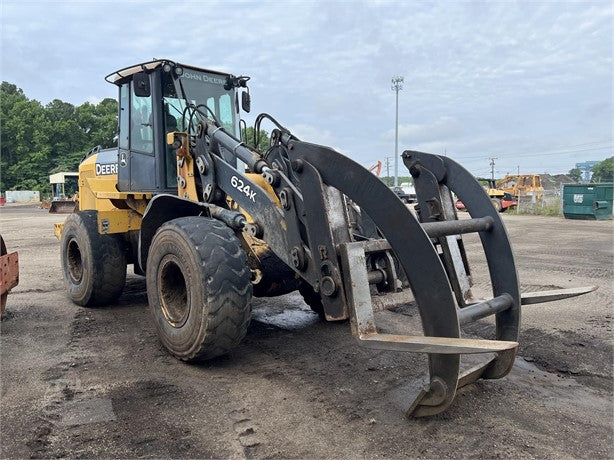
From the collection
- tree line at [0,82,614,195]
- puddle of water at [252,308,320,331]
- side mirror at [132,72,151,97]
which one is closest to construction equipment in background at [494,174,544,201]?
tree line at [0,82,614,195]

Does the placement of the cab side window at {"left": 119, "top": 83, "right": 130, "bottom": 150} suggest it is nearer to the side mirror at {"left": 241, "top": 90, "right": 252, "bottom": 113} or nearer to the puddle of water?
the side mirror at {"left": 241, "top": 90, "right": 252, "bottom": 113}

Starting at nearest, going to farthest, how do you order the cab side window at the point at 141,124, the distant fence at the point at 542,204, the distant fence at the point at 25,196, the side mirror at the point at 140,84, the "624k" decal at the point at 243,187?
the "624k" decal at the point at 243,187, the side mirror at the point at 140,84, the cab side window at the point at 141,124, the distant fence at the point at 542,204, the distant fence at the point at 25,196

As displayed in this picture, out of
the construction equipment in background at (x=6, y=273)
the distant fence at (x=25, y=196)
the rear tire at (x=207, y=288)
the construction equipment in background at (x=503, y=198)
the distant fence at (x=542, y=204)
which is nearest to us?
the rear tire at (x=207, y=288)

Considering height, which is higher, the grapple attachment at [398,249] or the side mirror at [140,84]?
the side mirror at [140,84]

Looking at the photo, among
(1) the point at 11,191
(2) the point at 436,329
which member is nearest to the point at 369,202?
(2) the point at 436,329

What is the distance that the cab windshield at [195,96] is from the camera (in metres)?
5.48

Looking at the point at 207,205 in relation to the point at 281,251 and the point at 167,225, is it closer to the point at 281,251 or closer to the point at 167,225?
the point at 167,225

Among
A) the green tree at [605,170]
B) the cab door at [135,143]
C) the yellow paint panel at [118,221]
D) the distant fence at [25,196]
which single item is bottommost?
the yellow paint panel at [118,221]

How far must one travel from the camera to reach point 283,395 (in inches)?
148

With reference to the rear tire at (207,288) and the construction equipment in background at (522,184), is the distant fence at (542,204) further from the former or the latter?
the rear tire at (207,288)

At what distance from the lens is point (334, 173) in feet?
11.6

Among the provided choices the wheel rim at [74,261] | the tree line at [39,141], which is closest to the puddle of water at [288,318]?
the wheel rim at [74,261]

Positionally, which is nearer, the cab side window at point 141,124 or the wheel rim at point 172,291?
the wheel rim at point 172,291

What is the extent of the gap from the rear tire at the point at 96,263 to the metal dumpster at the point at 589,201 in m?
20.9
